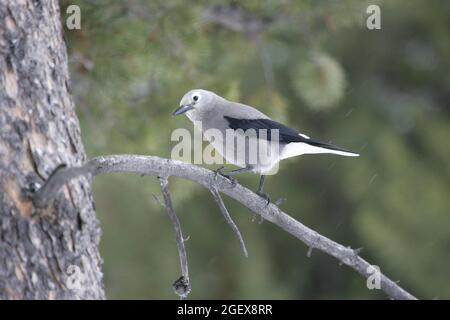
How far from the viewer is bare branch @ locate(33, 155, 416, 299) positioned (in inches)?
82.5

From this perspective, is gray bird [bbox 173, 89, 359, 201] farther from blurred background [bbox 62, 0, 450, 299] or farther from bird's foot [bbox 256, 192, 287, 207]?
blurred background [bbox 62, 0, 450, 299]

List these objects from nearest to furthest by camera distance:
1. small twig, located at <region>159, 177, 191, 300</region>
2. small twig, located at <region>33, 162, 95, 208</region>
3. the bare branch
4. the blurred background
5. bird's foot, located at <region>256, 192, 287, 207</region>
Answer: small twig, located at <region>33, 162, 95, 208</region>
the bare branch
small twig, located at <region>159, 177, 191, 300</region>
bird's foot, located at <region>256, 192, 287, 207</region>
the blurred background

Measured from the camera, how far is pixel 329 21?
4.02m

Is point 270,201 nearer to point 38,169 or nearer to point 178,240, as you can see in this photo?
point 178,240

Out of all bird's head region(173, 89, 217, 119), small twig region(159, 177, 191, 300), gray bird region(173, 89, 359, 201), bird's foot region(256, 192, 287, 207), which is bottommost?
small twig region(159, 177, 191, 300)

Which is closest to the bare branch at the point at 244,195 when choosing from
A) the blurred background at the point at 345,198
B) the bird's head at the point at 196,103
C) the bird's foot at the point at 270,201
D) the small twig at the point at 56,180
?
the bird's foot at the point at 270,201

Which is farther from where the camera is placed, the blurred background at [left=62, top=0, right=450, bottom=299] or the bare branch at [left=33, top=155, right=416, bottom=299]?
the blurred background at [left=62, top=0, right=450, bottom=299]

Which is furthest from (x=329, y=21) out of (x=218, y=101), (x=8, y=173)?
(x=8, y=173)

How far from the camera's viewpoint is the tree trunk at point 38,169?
6.13ft

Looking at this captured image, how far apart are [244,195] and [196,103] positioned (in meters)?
0.98

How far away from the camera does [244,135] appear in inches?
124

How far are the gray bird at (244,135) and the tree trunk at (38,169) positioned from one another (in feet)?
3.64

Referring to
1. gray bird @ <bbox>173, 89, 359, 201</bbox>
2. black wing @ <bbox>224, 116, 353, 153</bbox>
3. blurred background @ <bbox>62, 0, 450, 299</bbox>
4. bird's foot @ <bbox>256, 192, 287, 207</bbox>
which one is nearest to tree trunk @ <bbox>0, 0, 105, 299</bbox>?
bird's foot @ <bbox>256, 192, 287, 207</bbox>

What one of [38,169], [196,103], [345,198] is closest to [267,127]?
[196,103]
